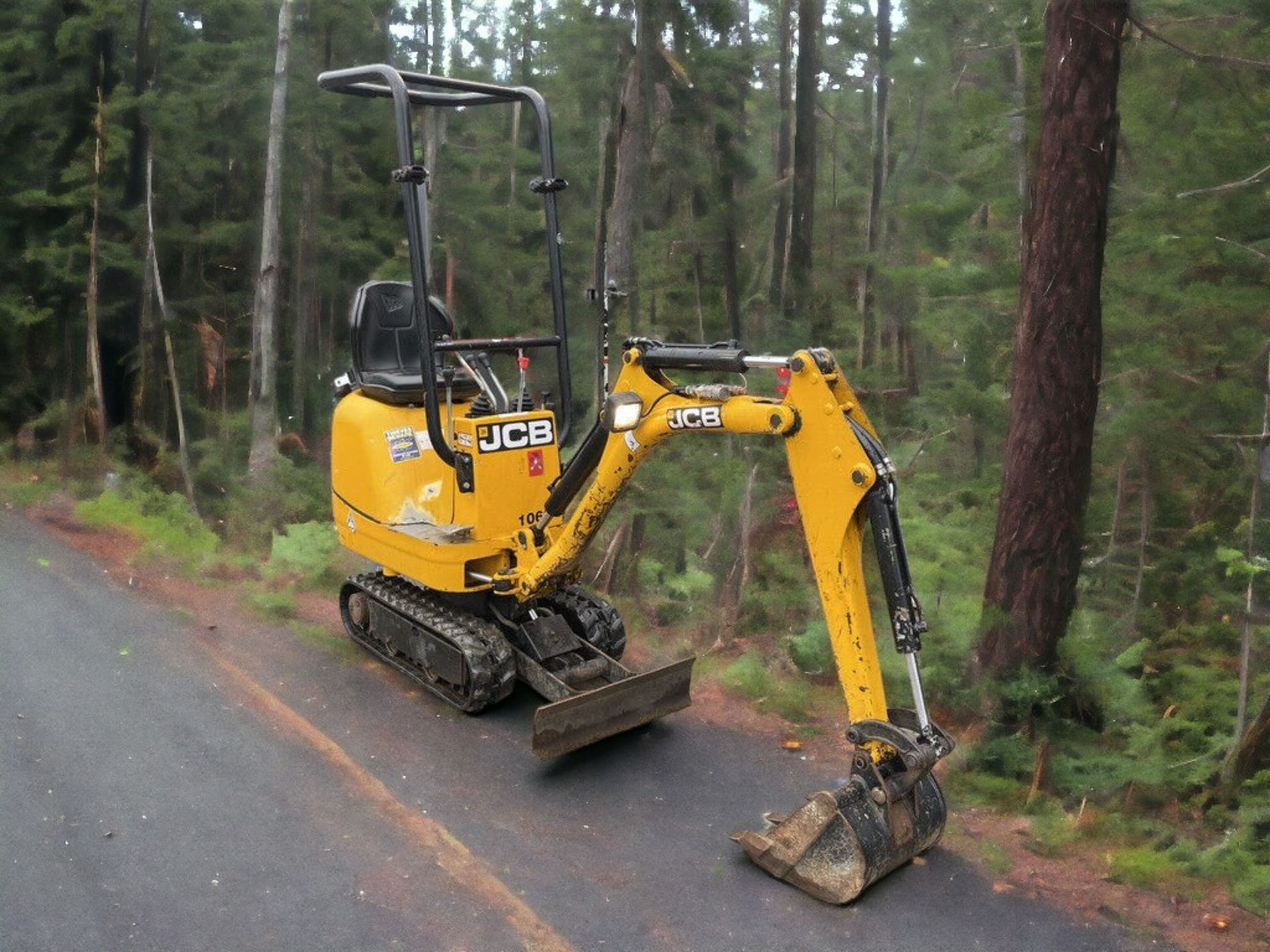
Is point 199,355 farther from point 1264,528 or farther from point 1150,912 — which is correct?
point 1150,912

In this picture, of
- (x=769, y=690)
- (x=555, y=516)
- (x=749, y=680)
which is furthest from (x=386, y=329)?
(x=769, y=690)

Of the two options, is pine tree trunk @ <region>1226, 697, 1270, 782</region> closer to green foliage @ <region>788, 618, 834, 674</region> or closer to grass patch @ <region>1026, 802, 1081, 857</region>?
grass patch @ <region>1026, 802, 1081, 857</region>

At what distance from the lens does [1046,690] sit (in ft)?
18.8

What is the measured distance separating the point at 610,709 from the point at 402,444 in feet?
7.62

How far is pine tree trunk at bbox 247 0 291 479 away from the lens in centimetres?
1416

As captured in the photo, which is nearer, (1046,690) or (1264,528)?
(1046,690)

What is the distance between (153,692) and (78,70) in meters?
12.5

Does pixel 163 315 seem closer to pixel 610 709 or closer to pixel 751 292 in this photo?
pixel 751 292

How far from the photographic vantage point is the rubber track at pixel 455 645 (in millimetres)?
6422

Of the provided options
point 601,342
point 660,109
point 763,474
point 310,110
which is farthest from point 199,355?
point 601,342

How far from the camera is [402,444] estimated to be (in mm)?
7117

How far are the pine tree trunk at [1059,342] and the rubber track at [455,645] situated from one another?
9.12ft

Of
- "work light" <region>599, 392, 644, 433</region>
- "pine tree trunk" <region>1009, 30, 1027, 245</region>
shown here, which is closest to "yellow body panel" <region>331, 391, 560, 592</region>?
"work light" <region>599, 392, 644, 433</region>

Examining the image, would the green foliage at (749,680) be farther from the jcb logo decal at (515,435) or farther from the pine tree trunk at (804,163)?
the pine tree trunk at (804,163)
